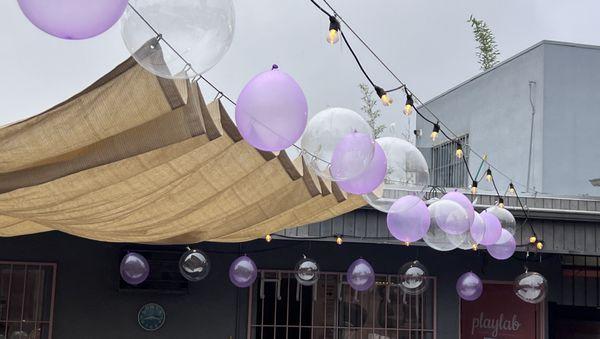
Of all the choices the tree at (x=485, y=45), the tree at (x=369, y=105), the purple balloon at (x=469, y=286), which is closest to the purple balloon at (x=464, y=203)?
the purple balloon at (x=469, y=286)

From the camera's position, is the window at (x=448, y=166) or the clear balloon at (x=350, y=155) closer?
the clear balloon at (x=350, y=155)

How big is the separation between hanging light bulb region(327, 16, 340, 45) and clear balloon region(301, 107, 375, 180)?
49 centimetres

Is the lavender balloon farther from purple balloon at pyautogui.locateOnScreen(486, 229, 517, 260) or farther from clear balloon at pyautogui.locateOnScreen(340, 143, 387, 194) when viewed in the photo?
purple balloon at pyautogui.locateOnScreen(486, 229, 517, 260)

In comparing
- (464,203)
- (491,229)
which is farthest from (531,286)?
(464,203)

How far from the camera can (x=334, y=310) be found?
9875 mm

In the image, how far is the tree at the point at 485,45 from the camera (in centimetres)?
1889

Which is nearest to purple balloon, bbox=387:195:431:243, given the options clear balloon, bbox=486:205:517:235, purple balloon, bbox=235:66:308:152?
clear balloon, bbox=486:205:517:235

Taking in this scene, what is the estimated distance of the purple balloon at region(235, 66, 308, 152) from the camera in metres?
3.27

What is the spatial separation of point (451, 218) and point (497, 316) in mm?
5402

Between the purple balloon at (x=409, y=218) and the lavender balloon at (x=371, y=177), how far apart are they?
0.93m

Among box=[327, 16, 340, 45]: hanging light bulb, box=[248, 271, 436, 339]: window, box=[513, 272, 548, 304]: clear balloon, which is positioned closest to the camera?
box=[327, 16, 340, 45]: hanging light bulb

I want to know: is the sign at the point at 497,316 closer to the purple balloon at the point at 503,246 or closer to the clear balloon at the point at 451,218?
the purple balloon at the point at 503,246

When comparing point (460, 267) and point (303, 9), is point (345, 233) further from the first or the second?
point (303, 9)

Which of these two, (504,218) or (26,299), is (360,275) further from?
(26,299)
